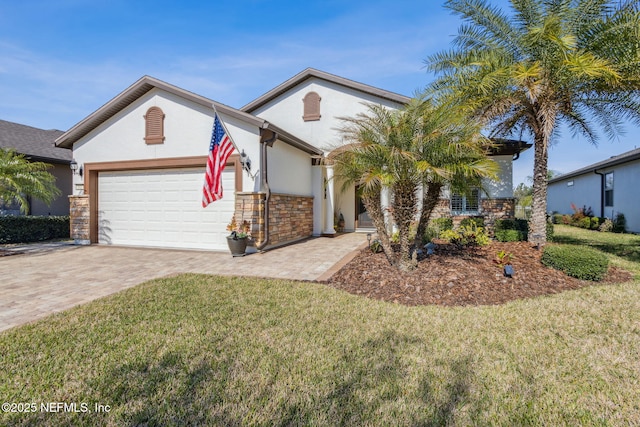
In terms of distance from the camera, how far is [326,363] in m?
3.15

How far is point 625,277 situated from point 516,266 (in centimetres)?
214

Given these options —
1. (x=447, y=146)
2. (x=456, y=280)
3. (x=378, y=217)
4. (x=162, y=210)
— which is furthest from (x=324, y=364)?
(x=162, y=210)

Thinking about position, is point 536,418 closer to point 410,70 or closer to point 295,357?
point 295,357

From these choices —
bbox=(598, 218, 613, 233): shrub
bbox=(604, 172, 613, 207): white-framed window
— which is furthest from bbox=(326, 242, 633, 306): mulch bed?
bbox=(604, 172, 613, 207): white-framed window

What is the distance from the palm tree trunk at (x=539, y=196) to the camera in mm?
8648

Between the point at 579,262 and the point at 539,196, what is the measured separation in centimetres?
293

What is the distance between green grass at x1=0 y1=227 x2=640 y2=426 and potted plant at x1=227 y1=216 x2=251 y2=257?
3.97 metres

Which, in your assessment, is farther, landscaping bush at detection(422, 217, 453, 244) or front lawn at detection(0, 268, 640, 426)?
landscaping bush at detection(422, 217, 453, 244)

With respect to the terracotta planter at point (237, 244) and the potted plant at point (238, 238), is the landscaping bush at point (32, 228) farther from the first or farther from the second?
the terracotta planter at point (237, 244)

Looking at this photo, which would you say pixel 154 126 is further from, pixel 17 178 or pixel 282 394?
pixel 282 394

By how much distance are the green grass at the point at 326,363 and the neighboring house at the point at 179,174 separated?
5.22 metres

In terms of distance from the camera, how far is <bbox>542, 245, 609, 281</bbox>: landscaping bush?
630 cm

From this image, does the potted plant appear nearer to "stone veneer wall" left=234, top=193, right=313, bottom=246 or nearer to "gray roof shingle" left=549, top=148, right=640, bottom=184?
"stone veneer wall" left=234, top=193, right=313, bottom=246

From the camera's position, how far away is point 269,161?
32.8ft
